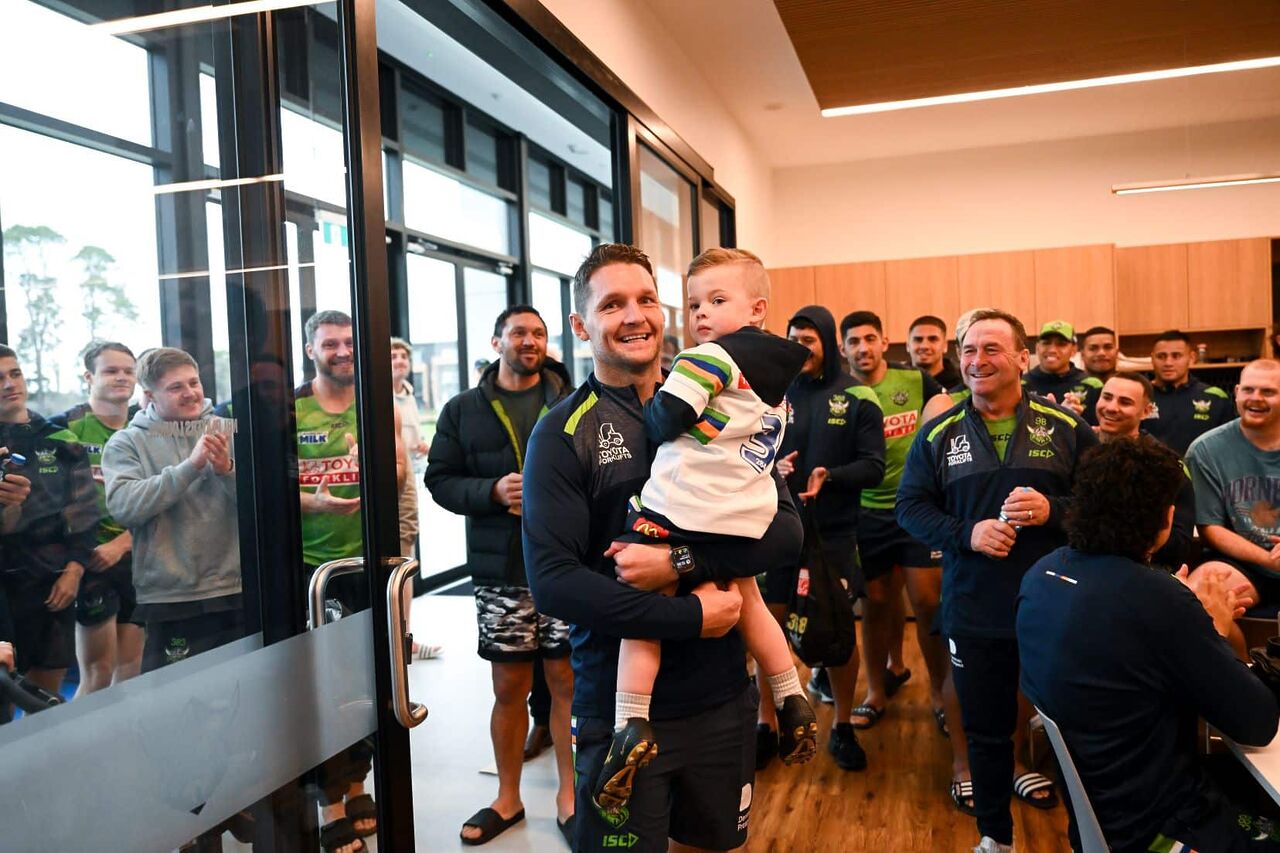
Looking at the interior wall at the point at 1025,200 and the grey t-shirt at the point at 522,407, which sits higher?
the interior wall at the point at 1025,200

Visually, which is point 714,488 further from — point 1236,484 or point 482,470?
point 1236,484

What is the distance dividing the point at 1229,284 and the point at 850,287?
9.98 ft

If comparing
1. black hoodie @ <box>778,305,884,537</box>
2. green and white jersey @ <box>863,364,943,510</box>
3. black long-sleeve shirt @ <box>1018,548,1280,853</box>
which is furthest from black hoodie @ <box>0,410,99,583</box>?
green and white jersey @ <box>863,364,943,510</box>

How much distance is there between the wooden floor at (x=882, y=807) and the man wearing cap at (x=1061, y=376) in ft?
6.73

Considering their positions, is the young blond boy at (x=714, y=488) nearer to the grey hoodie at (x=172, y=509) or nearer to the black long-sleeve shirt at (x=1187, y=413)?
the grey hoodie at (x=172, y=509)

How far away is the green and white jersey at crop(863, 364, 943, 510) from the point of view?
171 inches

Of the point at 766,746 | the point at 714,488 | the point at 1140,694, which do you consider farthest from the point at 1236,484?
the point at 714,488

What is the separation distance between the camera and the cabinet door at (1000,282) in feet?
24.7

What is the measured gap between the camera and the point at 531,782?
3457 mm

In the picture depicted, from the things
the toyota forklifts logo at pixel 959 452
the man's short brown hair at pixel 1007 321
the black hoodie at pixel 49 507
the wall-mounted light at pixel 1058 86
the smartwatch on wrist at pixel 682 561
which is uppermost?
the wall-mounted light at pixel 1058 86

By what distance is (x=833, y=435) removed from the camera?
371 centimetres

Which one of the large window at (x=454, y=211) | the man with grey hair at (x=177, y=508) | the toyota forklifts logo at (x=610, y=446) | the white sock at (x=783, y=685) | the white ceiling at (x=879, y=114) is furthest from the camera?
the large window at (x=454, y=211)

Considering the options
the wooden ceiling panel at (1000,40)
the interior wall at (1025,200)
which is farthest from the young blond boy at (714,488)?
the interior wall at (1025,200)

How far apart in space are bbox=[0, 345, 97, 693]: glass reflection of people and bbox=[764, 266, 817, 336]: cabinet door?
7.16 m
